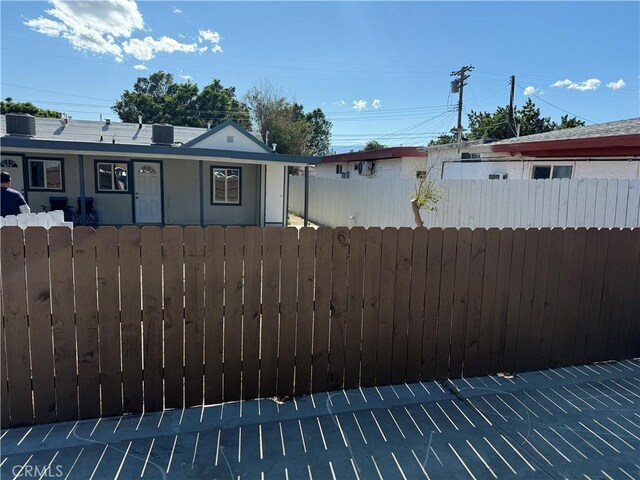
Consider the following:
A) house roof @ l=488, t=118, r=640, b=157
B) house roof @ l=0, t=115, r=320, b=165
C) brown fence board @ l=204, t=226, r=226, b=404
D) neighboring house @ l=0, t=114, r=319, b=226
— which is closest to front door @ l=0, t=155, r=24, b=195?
neighboring house @ l=0, t=114, r=319, b=226

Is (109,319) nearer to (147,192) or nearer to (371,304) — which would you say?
(371,304)

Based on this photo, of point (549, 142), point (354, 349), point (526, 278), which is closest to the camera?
point (354, 349)

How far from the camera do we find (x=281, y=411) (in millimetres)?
3166

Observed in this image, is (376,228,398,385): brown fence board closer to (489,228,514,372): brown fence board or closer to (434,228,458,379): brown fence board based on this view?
(434,228,458,379): brown fence board

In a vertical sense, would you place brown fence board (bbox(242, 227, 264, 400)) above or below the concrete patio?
above

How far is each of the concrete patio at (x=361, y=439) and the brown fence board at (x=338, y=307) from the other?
0.63 feet

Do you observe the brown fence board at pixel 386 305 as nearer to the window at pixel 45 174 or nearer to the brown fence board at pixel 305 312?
the brown fence board at pixel 305 312

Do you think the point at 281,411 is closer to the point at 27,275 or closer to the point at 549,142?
the point at 27,275

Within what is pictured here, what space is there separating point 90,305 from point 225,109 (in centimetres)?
4729

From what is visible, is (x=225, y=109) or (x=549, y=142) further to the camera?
(x=225, y=109)

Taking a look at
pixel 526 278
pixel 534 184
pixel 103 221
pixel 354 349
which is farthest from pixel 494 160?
pixel 103 221

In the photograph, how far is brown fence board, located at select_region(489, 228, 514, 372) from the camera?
12.6 ft

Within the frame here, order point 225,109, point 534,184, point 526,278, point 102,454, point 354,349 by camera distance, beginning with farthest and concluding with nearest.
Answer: point 225,109
point 534,184
point 526,278
point 354,349
point 102,454

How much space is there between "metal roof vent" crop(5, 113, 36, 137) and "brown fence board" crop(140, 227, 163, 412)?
52.0ft
